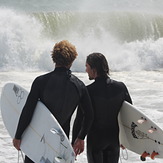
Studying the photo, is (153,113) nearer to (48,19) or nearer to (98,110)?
(98,110)

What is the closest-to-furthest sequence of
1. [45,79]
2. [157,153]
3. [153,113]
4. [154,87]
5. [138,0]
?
[45,79], [157,153], [153,113], [154,87], [138,0]

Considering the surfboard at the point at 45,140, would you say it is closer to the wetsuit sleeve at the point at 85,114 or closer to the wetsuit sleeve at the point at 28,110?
the wetsuit sleeve at the point at 28,110

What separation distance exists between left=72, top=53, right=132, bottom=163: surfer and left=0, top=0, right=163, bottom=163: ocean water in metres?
6.52

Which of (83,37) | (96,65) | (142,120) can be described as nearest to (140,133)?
(142,120)

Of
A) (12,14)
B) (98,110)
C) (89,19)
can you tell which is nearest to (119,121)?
(98,110)

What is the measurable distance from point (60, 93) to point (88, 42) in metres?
12.6

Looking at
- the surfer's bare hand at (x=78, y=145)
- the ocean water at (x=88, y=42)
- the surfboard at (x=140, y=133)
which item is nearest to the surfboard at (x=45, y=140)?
the surfer's bare hand at (x=78, y=145)

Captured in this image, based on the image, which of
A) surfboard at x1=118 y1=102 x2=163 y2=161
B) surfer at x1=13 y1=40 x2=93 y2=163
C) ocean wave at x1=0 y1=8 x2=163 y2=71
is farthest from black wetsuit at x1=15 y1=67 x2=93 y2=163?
ocean wave at x1=0 y1=8 x2=163 y2=71

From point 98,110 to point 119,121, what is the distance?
25 cm

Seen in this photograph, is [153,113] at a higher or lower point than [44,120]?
lower

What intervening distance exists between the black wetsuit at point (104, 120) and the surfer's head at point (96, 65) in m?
0.04

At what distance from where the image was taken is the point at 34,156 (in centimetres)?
309

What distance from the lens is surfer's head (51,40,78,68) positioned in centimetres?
301

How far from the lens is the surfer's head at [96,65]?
10.3 feet
